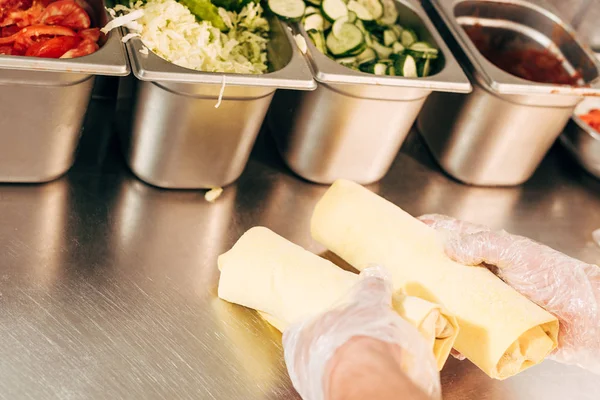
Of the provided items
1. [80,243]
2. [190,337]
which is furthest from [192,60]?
[190,337]

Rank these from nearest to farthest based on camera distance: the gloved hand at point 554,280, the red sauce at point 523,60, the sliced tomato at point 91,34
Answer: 1. the gloved hand at point 554,280
2. the sliced tomato at point 91,34
3. the red sauce at point 523,60

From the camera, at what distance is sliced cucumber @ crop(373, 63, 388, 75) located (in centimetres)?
171

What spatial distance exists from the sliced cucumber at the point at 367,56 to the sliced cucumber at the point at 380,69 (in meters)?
0.05

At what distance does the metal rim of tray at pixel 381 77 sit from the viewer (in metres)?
1.53

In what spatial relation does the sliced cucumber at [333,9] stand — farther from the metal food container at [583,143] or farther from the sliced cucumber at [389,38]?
the metal food container at [583,143]

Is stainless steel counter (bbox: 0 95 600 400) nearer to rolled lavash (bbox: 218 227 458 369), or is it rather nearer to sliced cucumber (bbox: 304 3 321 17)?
rolled lavash (bbox: 218 227 458 369)

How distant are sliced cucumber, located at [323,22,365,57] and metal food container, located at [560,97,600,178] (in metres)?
0.66

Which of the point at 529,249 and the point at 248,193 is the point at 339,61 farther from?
the point at 529,249

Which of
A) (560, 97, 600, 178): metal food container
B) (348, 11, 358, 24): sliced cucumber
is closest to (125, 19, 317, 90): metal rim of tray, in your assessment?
(348, 11, 358, 24): sliced cucumber

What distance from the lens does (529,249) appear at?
1.44 meters

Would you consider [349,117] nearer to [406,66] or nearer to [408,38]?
[406,66]

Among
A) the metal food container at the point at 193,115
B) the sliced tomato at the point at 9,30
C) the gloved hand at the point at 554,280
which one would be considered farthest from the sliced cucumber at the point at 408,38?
the sliced tomato at the point at 9,30

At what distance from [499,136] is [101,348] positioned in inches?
43.1

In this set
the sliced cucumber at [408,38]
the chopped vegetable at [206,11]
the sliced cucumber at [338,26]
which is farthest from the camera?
the sliced cucumber at [408,38]
